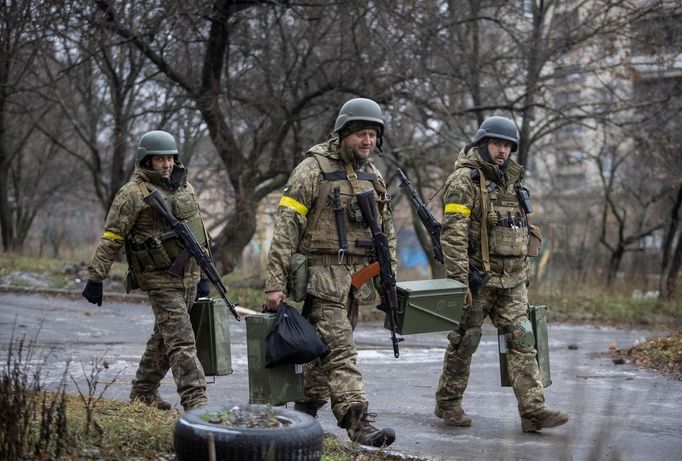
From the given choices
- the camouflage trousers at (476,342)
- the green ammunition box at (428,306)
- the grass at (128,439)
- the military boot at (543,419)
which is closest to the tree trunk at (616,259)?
the camouflage trousers at (476,342)

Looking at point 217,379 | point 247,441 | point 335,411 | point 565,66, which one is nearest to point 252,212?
point 565,66

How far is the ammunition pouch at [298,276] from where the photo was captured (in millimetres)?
6332

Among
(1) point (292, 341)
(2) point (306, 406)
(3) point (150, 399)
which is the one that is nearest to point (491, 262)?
(2) point (306, 406)

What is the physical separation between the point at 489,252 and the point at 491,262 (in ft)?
0.25

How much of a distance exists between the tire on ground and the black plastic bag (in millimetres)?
1341

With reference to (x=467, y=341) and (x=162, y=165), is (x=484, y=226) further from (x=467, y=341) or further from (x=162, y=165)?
(x=162, y=165)

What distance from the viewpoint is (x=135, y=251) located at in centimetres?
711

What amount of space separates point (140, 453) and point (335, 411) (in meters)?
1.47

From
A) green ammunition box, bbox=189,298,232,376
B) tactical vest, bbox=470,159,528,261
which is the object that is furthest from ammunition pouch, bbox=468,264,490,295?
green ammunition box, bbox=189,298,232,376

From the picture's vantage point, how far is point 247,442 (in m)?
4.38

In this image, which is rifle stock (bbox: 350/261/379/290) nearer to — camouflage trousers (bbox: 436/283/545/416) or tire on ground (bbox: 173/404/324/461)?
camouflage trousers (bbox: 436/283/545/416)

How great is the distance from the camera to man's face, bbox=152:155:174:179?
23.7 ft

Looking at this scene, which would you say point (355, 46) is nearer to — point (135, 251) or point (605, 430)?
point (135, 251)

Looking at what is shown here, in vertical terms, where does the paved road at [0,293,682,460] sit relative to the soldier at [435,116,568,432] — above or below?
below
